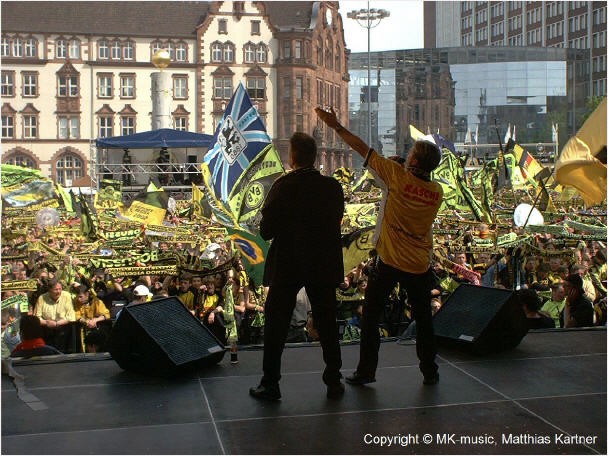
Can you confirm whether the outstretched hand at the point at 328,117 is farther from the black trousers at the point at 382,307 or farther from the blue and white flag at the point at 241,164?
the blue and white flag at the point at 241,164

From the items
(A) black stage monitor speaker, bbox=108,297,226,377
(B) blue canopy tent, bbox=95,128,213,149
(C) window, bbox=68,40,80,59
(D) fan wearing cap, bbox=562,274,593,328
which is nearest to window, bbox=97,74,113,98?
(C) window, bbox=68,40,80,59

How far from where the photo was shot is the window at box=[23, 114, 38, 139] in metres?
73.6

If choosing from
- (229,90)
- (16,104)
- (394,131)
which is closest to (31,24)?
(16,104)

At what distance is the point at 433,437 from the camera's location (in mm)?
4566

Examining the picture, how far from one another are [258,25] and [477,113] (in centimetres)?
3231

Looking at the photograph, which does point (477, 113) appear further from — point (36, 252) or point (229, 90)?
point (36, 252)

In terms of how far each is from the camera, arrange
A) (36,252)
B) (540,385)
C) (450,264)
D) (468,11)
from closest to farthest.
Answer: (540,385), (450,264), (36,252), (468,11)

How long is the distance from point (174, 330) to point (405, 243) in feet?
5.44

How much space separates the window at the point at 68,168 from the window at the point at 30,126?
9.28ft

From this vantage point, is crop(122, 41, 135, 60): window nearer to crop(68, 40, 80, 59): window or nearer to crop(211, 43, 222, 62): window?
crop(68, 40, 80, 59): window

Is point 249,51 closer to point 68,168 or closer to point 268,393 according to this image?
point 68,168

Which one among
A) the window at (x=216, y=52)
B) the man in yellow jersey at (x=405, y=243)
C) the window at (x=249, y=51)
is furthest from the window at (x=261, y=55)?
the man in yellow jersey at (x=405, y=243)

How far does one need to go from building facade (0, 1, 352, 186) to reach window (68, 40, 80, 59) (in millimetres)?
80

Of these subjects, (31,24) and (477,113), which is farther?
(477,113)
